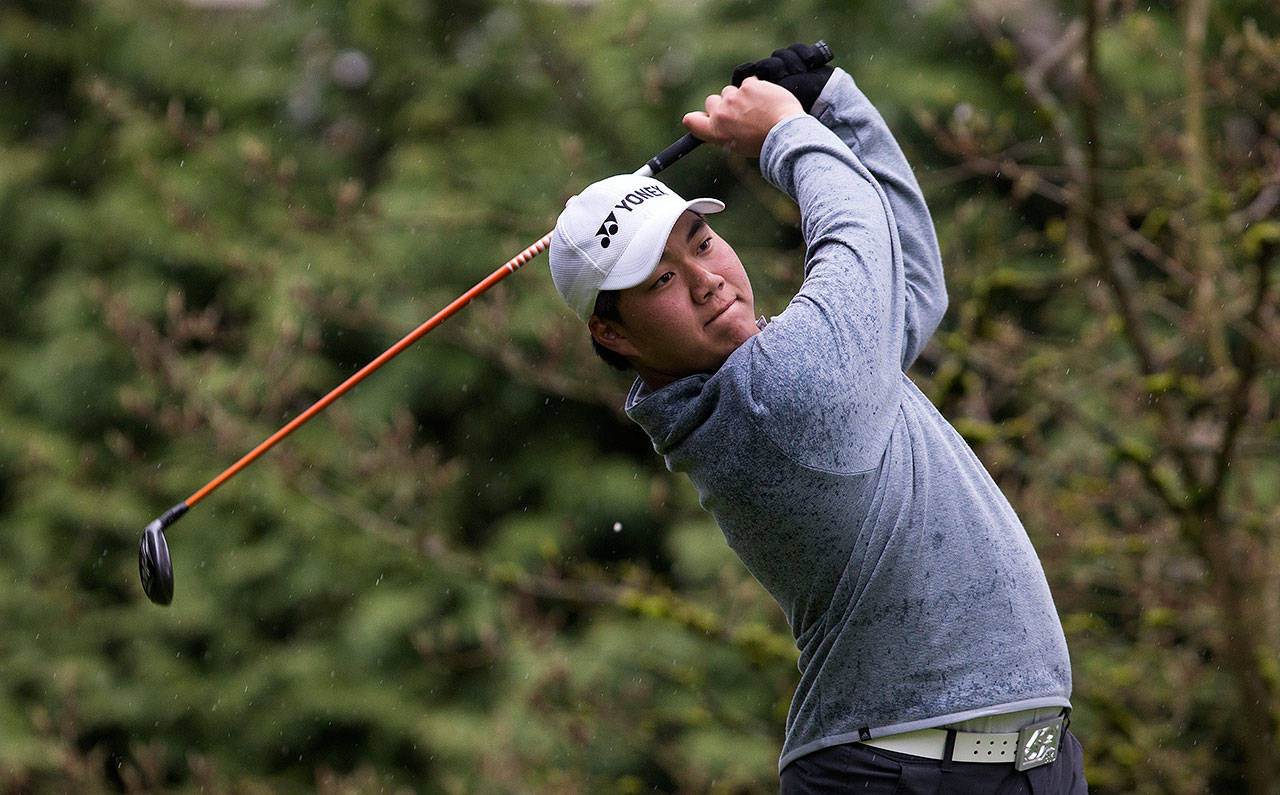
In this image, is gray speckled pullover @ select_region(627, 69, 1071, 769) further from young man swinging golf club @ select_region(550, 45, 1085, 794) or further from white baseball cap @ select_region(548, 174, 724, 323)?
white baseball cap @ select_region(548, 174, 724, 323)

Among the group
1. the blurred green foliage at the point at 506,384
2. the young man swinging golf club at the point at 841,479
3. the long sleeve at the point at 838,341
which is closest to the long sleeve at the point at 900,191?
the young man swinging golf club at the point at 841,479

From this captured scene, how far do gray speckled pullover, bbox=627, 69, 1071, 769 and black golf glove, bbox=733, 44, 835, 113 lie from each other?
0.17 meters

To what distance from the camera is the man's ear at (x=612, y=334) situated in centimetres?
191

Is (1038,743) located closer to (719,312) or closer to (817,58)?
(719,312)

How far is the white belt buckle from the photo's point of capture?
1758 mm

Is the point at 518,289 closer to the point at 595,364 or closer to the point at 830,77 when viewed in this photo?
the point at 595,364

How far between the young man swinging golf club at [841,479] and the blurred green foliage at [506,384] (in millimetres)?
1525

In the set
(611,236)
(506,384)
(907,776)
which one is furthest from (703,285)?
(506,384)

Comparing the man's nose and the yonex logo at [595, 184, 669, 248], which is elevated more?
the yonex logo at [595, 184, 669, 248]

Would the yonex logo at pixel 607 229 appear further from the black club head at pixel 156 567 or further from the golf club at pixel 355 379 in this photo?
the black club head at pixel 156 567

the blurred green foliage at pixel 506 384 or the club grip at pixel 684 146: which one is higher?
the club grip at pixel 684 146

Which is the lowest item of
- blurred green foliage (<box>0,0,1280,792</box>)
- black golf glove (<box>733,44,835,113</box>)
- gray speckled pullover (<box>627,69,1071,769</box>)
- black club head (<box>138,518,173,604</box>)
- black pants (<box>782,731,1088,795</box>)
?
blurred green foliage (<box>0,0,1280,792</box>)

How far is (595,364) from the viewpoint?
4.31 m

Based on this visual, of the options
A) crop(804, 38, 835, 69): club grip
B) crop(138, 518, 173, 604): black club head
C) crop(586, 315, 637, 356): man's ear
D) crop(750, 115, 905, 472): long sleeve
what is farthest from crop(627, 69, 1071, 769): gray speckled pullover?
crop(138, 518, 173, 604): black club head
